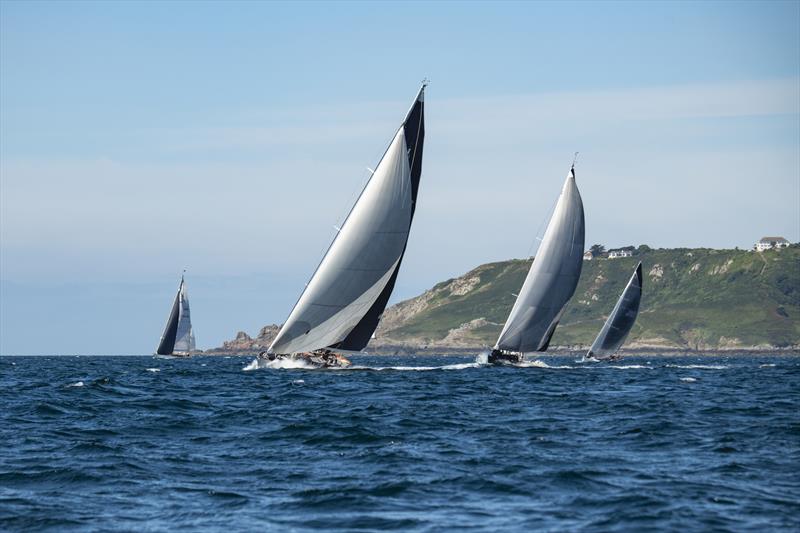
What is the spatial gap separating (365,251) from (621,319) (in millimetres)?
56434

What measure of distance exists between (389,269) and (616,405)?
82.6ft

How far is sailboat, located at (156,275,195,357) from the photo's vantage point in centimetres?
15075

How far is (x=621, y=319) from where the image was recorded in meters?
116

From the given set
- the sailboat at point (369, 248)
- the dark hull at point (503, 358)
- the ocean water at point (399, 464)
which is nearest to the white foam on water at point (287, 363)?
the sailboat at point (369, 248)

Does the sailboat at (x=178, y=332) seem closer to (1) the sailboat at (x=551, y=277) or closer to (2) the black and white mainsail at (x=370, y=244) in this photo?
(1) the sailboat at (x=551, y=277)

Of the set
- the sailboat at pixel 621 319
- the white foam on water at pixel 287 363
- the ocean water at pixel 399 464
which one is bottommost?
the ocean water at pixel 399 464

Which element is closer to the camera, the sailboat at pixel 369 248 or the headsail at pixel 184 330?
the sailboat at pixel 369 248

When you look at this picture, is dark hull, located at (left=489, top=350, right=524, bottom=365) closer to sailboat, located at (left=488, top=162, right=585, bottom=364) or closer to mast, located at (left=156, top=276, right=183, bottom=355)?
sailboat, located at (left=488, top=162, right=585, bottom=364)

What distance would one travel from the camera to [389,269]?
220 feet

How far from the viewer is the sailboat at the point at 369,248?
214 feet

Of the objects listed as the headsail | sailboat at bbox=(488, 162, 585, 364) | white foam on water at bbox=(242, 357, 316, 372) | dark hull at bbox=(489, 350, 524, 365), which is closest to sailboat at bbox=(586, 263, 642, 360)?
dark hull at bbox=(489, 350, 524, 365)

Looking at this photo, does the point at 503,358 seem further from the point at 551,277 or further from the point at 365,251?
the point at 365,251

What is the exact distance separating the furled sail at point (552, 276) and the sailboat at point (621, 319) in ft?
89.4

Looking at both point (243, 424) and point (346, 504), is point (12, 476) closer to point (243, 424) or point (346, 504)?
point (346, 504)
